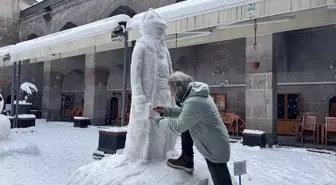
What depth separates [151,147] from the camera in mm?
3033

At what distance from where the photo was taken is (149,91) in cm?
313

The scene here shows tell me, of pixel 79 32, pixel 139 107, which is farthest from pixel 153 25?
pixel 79 32

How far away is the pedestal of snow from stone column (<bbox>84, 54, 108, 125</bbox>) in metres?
8.62

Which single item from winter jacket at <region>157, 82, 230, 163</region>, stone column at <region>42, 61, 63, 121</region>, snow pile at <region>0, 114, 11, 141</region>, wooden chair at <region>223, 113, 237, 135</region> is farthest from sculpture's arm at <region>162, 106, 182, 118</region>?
stone column at <region>42, 61, 63, 121</region>

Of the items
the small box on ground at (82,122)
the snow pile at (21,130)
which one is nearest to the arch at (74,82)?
the small box on ground at (82,122)

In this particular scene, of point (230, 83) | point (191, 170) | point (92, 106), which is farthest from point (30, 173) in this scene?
point (230, 83)

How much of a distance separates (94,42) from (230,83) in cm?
623

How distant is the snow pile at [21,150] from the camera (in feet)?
17.5

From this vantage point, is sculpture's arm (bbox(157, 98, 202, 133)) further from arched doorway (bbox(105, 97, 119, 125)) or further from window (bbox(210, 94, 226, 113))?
arched doorway (bbox(105, 97, 119, 125))

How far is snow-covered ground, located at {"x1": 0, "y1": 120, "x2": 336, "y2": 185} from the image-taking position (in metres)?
4.17

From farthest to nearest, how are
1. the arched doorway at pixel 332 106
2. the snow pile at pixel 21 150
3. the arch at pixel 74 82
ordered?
the arch at pixel 74 82 < the arched doorway at pixel 332 106 < the snow pile at pixel 21 150

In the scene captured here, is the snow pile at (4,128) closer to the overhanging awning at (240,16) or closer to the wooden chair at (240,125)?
the overhanging awning at (240,16)

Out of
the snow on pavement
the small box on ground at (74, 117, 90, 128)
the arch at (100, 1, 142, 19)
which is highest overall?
the arch at (100, 1, 142, 19)

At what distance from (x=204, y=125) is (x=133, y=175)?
3.30ft
